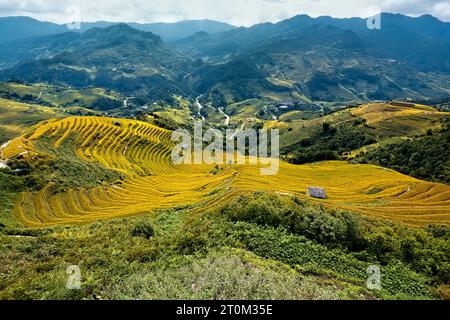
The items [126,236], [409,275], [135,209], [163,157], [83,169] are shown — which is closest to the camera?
[409,275]

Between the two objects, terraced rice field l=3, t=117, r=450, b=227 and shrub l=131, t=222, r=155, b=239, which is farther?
terraced rice field l=3, t=117, r=450, b=227

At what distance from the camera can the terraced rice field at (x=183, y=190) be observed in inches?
2079

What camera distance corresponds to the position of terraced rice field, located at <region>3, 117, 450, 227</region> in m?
52.8

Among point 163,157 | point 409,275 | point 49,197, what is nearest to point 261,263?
point 409,275

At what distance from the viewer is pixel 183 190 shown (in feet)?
245

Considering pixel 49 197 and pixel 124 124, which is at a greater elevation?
pixel 124 124

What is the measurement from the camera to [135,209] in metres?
59.0

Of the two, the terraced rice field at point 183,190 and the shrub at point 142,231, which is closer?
the shrub at point 142,231

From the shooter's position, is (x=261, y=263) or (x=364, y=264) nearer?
(x=261, y=263)

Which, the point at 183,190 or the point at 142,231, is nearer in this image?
the point at 142,231

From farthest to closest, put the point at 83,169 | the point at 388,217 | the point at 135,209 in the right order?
the point at 83,169
the point at 135,209
the point at 388,217

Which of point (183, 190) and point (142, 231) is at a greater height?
point (142, 231)
